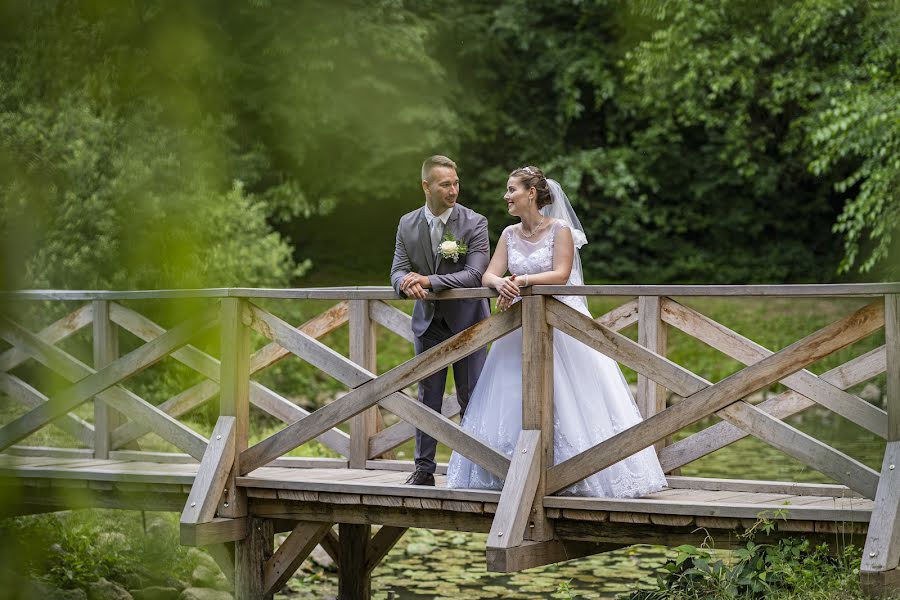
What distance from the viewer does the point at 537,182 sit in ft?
18.6

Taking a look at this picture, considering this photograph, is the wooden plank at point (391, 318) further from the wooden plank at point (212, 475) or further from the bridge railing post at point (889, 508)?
the bridge railing post at point (889, 508)

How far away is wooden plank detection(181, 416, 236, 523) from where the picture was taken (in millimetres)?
5992

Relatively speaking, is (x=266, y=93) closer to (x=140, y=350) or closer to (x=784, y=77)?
(x=140, y=350)

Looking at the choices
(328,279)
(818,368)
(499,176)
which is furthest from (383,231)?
(818,368)

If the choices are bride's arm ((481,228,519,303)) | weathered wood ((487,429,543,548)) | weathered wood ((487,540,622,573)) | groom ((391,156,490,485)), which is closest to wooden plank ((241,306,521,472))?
bride's arm ((481,228,519,303))

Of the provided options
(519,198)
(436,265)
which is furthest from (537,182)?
(436,265)

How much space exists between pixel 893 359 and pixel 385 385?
229cm

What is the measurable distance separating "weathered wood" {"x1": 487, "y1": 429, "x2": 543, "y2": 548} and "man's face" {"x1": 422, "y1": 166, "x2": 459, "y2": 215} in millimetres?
Result: 1113

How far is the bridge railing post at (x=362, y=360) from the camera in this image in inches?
265

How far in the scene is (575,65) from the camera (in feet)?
81.0

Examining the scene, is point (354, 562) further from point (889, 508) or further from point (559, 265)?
point (889, 508)

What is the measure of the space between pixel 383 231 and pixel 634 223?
262 inches

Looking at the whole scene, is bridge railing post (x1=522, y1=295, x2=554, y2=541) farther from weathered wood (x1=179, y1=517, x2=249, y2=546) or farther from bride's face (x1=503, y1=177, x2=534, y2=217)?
weathered wood (x1=179, y1=517, x2=249, y2=546)

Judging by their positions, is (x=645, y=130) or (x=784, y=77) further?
(x=645, y=130)
